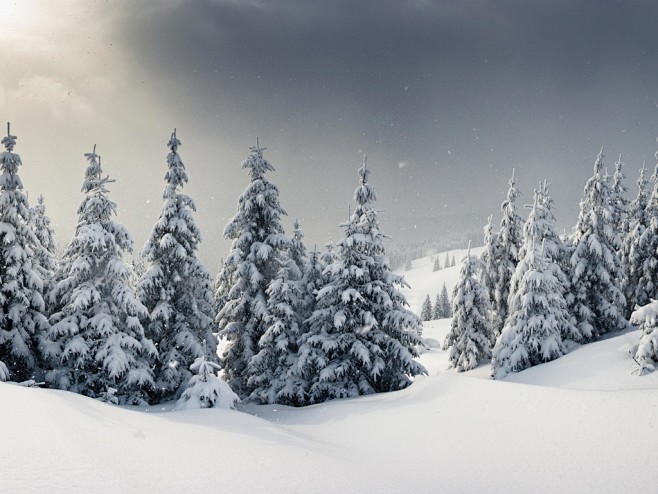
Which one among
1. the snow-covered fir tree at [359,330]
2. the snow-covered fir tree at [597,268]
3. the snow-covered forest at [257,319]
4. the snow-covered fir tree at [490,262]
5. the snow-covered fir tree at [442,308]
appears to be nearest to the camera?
the snow-covered forest at [257,319]

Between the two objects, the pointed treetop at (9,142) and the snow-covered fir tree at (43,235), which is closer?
the pointed treetop at (9,142)

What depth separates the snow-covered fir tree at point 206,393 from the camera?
1585 cm

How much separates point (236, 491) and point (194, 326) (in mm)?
17172

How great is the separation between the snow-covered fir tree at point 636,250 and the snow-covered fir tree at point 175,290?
94.5ft

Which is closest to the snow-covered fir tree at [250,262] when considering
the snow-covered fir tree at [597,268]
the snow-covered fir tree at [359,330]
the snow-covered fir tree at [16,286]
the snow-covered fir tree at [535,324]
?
the snow-covered fir tree at [359,330]

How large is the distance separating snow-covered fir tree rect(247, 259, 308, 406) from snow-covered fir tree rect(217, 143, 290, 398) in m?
0.95

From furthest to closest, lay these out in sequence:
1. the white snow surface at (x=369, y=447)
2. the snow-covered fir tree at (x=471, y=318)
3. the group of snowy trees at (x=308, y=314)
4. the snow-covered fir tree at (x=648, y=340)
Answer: the snow-covered fir tree at (x=471, y=318)
the group of snowy trees at (x=308, y=314)
the snow-covered fir tree at (x=648, y=340)
the white snow surface at (x=369, y=447)

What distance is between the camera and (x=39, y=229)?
27.1 meters

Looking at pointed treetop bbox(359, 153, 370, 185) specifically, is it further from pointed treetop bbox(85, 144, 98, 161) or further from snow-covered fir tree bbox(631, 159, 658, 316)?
snow-covered fir tree bbox(631, 159, 658, 316)

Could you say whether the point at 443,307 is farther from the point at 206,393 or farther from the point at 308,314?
the point at 206,393

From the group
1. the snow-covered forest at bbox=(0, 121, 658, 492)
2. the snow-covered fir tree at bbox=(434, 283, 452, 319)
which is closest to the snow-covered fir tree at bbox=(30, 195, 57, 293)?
the snow-covered forest at bbox=(0, 121, 658, 492)

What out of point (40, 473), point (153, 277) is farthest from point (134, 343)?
point (40, 473)

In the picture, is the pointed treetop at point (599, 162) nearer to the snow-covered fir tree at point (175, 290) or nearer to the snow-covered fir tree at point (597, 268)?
the snow-covered fir tree at point (597, 268)

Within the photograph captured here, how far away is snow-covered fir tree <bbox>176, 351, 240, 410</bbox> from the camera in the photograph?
15852mm
